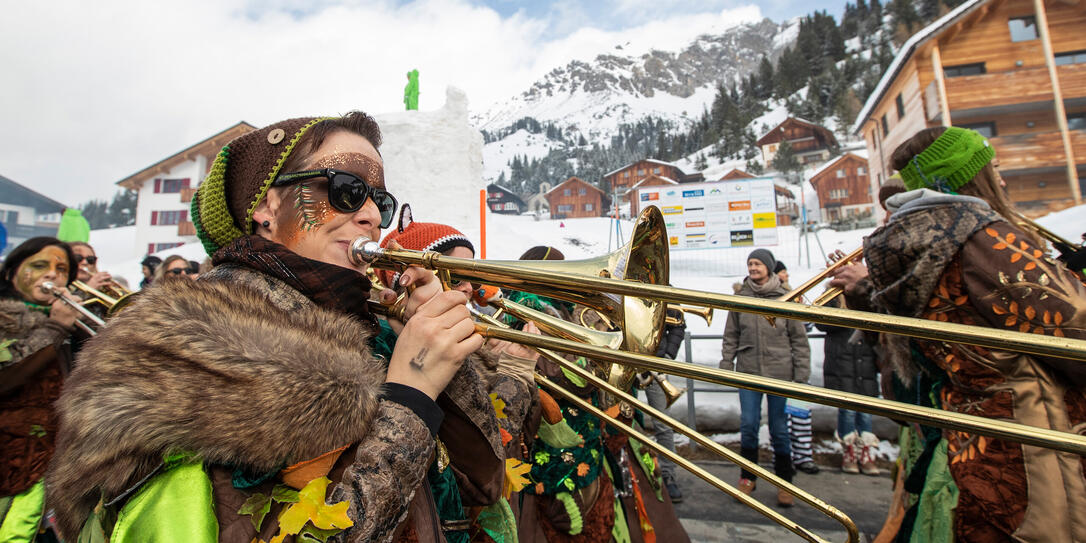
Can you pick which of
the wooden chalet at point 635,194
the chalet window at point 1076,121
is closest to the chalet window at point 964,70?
the chalet window at point 1076,121

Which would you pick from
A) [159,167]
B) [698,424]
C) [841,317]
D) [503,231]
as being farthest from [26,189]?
[841,317]

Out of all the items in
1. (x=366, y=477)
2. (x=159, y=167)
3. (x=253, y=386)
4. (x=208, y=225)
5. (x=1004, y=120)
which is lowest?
(x=366, y=477)

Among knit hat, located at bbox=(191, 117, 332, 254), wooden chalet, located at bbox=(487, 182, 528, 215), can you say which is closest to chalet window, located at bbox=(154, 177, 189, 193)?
wooden chalet, located at bbox=(487, 182, 528, 215)

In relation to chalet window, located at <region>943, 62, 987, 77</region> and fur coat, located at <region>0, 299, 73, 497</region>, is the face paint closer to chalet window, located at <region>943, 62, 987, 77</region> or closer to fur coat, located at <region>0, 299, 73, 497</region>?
fur coat, located at <region>0, 299, 73, 497</region>

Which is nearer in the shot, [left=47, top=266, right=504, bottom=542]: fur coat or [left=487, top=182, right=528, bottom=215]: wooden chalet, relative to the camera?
[left=47, top=266, right=504, bottom=542]: fur coat

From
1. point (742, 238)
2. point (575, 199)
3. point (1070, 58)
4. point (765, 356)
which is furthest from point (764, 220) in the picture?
point (575, 199)

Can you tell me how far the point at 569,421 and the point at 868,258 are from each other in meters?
1.62

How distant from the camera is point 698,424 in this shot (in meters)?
6.98

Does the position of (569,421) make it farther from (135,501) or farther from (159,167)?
(159,167)

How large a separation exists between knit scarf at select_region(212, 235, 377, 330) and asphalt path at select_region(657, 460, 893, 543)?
407 centimetres

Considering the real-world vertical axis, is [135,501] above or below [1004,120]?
below

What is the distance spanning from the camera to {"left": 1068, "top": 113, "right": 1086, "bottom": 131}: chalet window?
56.6ft

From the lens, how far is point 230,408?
900 millimetres

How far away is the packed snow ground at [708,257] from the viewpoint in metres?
6.83
